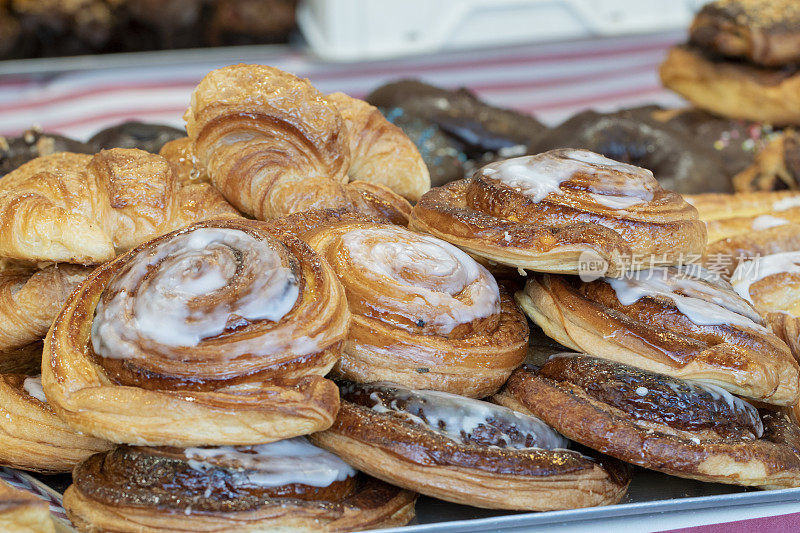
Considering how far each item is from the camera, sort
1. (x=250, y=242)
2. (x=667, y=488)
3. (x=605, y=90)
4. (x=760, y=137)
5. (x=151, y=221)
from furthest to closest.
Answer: (x=605, y=90)
(x=760, y=137)
(x=151, y=221)
(x=667, y=488)
(x=250, y=242)

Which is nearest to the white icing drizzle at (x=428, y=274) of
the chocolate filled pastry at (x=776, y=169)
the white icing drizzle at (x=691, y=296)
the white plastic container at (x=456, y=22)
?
the white icing drizzle at (x=691, y=296)

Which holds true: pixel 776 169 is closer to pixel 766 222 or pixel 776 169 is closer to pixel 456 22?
pixel 766 222

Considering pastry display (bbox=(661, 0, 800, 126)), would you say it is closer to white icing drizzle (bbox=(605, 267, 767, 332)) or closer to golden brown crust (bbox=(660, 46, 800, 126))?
golden brown crust (bbox=(660, 46, 800, 126))

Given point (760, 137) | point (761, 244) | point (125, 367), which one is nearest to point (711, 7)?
point (760, 137)

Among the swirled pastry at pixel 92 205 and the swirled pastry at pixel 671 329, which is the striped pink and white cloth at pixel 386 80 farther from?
the swirled pastry at pixel 671 329

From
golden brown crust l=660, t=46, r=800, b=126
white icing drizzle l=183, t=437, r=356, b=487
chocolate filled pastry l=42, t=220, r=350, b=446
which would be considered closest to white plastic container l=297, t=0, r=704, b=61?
golden brown crust l=660, t=46, r=800, b=126

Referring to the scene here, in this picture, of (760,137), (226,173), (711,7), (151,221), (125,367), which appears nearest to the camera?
(125,367)

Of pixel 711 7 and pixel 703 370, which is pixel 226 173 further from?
pixel 711 7

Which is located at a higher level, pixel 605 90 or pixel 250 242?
pixel 250 242
